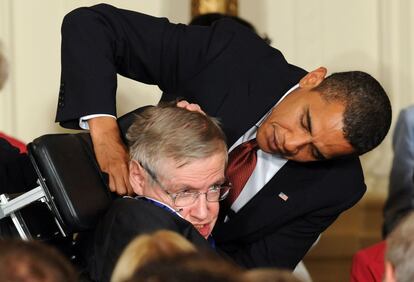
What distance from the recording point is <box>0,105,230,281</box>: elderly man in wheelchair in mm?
2309

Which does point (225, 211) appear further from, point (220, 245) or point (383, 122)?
point (383, 122)

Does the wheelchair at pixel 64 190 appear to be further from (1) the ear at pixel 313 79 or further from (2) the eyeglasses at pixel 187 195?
(1) the ear at pixel 313 79

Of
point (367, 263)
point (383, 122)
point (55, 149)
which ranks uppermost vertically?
point (55, 149)

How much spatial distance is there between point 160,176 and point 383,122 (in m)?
0.68

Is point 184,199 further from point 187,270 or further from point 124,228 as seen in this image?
point 187,270

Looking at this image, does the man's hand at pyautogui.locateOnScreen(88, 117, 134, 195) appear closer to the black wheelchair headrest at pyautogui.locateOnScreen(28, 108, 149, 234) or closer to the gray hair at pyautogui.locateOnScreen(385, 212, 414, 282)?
the black wheelchair headrest at pyautogui.locateOnScreen(28, 108, 149, 234)

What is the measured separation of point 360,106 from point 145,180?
64 cm

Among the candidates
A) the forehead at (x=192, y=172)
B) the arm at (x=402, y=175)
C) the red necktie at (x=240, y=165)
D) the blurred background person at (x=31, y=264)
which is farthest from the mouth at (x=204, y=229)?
the arm at (x=402, y=175)

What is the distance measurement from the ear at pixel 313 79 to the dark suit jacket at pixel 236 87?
6cm

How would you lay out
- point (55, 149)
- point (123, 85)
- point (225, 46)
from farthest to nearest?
point (123, 85) < point (225, 46) < point (55, 149)

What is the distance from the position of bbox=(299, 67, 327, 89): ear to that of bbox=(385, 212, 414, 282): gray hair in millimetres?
1023

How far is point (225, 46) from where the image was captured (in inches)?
114

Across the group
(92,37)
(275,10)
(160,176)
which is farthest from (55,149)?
(275,10)

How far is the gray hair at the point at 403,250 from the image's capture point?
1734 millimetres
